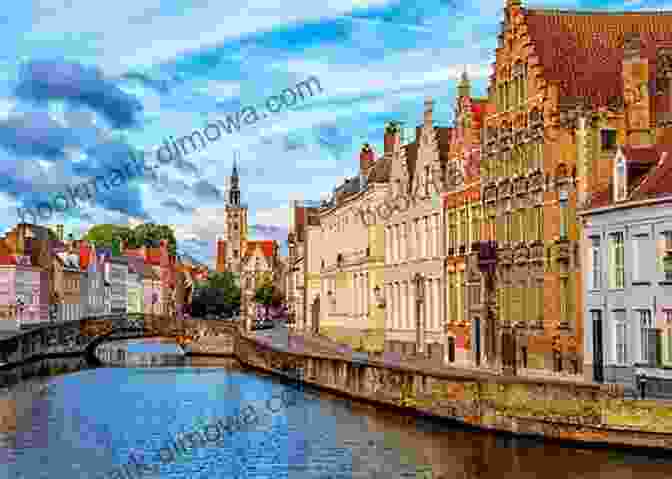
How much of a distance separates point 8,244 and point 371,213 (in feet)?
161

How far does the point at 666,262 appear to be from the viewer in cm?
2972

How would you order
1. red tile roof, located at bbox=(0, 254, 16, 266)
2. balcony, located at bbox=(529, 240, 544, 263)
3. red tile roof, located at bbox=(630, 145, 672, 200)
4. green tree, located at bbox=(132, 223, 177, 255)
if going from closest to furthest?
1. red tile roof, located at bbox=(630, 145, 672, 200)
2. balcony, located at bbox=(529, 240, 544, 263)
3. red tile roof, located at bbox=(0, 254, 16, 266)
4. green tree, located at bbox=(132, 223, 177, 255)

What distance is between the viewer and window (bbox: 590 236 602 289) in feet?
109

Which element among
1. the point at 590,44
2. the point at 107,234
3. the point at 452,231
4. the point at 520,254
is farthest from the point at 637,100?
the point at 107,234

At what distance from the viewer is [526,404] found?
29844 millimetres

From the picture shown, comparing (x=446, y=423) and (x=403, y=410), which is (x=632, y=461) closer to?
(x=446, y=423)

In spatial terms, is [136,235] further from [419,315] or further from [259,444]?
[259,444]

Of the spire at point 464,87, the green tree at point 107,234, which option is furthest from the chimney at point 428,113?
the green tree at point 107,234

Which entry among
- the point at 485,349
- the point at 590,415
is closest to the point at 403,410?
the point at 485,349

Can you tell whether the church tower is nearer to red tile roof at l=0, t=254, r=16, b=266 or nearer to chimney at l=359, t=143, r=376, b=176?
red tile roof at l=0, t=254, r=16, b=266

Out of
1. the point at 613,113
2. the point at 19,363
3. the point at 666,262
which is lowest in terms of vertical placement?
the point at 19,363

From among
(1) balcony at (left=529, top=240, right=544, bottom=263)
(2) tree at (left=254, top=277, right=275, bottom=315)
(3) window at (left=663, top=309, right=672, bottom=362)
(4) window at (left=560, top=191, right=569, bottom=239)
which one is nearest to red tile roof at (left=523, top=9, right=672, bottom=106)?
(4) window at (left=560, top=191, right=569, bottom=239)

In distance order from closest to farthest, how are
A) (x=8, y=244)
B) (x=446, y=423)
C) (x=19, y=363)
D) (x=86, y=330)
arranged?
1. (x=446, y=423)
2. (x=19, y=363)
3. (x=86, y=330)
4. (x=8, y=244)

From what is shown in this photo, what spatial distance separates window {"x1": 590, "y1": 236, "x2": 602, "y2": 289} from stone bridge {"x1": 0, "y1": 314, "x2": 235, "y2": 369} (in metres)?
46.3
